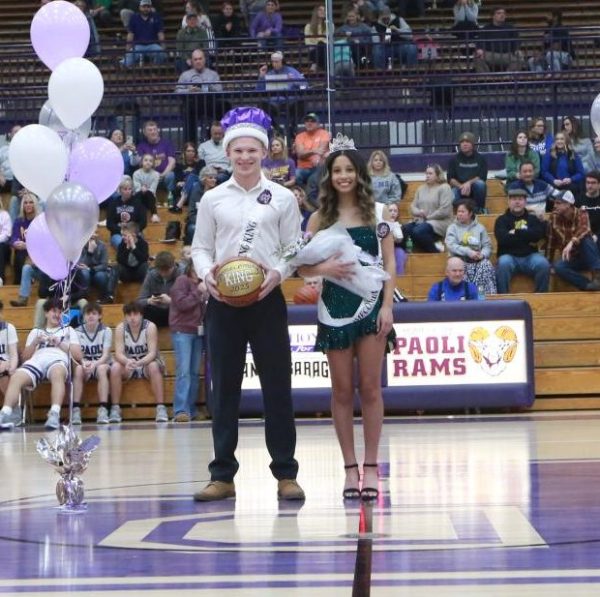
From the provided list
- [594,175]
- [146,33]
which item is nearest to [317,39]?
[146,33]

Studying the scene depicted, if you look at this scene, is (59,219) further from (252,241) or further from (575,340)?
(575,340)

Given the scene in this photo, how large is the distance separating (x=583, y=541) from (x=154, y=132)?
14.9 m

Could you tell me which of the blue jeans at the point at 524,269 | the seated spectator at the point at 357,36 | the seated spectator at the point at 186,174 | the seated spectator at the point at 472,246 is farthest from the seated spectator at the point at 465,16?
the blue jeans at the point at 524,269

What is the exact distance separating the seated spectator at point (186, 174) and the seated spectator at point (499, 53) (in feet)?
15.3

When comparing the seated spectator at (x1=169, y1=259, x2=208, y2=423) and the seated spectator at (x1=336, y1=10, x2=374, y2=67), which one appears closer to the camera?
the seated spectator at (x1=169, y1=259, x2=208, y2=423)

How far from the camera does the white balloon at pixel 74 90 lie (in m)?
9.75

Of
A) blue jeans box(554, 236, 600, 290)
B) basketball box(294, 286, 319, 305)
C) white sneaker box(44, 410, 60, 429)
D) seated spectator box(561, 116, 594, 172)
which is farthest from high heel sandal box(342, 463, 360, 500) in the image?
seated spectator box(561, 116, 594, 172)

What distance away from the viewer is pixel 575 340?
15758 millimetres

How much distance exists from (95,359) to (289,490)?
8.63m

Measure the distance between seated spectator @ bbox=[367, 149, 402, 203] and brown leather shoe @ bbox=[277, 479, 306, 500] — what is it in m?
10.7

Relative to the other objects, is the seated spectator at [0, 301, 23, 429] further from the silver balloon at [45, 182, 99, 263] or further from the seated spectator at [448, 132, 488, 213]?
the silver balloon at [45, 182, 99, 263]

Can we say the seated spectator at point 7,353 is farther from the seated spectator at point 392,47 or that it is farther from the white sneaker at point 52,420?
the seated spectator at point 392,47

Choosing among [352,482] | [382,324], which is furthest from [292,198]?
[352,482]

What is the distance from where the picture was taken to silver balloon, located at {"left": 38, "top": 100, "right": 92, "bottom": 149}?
1046cm
